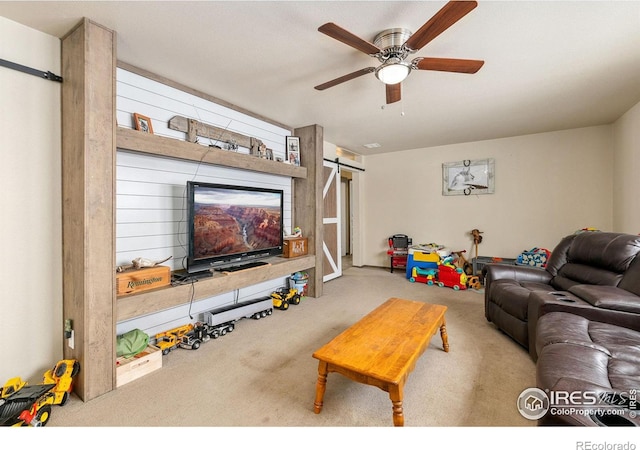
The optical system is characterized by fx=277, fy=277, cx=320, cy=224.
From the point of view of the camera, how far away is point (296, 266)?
11.9 ft

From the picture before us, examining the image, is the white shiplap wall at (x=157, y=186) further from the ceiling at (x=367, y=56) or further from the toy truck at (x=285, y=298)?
the toy truck at (x=285, y=298)

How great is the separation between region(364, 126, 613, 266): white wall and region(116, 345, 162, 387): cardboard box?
4.88 metres

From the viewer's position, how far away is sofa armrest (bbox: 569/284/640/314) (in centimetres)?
188

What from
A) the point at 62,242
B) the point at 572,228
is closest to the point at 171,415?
the point at 62,242

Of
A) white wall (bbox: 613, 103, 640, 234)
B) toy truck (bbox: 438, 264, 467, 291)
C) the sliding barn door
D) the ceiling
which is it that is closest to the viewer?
the ceiling

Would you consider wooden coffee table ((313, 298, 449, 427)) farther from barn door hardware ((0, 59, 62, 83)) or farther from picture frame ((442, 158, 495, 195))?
picture frame ((442, 158, 495, 195))

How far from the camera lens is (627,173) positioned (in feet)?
11.7

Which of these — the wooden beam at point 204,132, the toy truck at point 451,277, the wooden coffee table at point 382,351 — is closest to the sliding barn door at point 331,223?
the toy truck at point 451,277

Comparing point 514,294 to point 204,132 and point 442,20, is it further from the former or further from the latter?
point 204,132

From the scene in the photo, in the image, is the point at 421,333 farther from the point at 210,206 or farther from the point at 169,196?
the point at 169,196

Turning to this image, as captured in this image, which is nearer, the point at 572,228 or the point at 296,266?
the point at 296,266

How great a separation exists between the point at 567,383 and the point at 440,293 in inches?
122

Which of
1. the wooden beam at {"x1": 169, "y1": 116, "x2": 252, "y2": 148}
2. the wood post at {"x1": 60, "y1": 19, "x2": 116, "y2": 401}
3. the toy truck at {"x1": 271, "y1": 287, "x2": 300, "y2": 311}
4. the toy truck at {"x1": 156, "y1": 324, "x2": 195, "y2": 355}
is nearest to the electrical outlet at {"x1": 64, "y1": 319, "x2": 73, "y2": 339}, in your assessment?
Answer: the wood post at {"x1": 60, "y1": 19, "x2": 116, "y2": 401}

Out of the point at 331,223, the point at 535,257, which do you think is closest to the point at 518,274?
the point at 535,257
